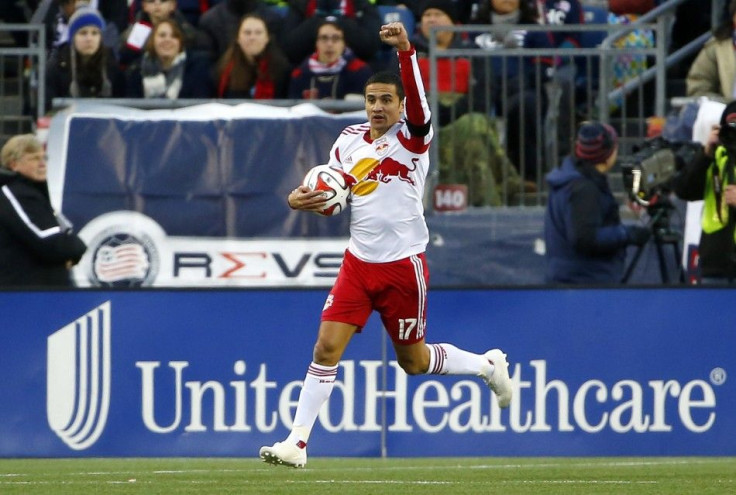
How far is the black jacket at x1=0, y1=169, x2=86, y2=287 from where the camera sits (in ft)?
35.8

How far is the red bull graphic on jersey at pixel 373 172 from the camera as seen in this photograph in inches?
348

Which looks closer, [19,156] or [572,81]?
[19,156]

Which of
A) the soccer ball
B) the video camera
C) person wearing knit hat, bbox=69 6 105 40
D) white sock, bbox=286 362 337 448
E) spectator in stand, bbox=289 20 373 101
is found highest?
person wearing knit hat, bbox=69 6 105 40

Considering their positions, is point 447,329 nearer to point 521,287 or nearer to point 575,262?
point 521,287

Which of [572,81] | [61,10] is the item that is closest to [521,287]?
[572,81]

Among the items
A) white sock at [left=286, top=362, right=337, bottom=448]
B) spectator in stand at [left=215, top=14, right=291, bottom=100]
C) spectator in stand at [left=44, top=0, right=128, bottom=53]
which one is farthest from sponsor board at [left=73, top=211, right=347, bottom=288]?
white sock at [left=286, top=362, right=337, bottom=448]

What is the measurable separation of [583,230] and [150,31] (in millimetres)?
4312

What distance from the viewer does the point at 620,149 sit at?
13875 mm

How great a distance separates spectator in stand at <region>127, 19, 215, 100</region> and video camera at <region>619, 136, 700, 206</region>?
3.88 m

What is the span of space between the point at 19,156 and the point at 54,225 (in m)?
0.51

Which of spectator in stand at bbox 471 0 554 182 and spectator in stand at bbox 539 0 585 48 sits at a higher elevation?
spectator in stand at bbox 539 0 585 48

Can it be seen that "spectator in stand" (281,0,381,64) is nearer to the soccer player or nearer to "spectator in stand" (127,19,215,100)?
"spectator in stand" (127,19,215,100)

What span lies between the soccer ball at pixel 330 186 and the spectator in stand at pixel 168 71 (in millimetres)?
5303

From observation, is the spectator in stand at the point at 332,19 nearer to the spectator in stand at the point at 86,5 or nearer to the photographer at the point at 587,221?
the spectator in stand at the point at 86,5
